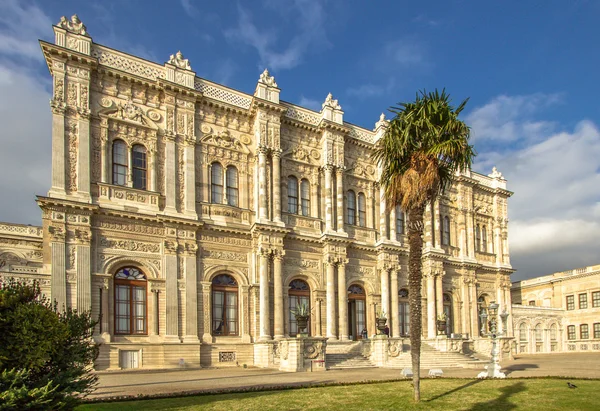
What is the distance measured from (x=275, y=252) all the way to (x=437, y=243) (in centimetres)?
1418

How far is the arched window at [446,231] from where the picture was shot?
38.3 meters

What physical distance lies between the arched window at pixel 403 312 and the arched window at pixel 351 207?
6.03 metres

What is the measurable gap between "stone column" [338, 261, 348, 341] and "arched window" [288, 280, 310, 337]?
194 centimetres

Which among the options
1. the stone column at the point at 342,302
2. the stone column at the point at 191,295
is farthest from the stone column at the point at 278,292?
the stone column at the point at 191,295

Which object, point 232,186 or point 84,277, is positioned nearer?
point 84,277

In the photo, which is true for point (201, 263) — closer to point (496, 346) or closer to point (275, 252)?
point (275, 252)

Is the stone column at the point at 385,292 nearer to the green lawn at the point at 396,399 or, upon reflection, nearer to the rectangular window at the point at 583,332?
the green lawn at the point at 396,399

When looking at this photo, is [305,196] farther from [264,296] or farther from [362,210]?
[264,296]

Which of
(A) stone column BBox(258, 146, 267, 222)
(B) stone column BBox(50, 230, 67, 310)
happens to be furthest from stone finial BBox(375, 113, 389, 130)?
(B) stone column BBox(50, 230, 67, 310)

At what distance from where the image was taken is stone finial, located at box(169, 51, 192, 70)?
27609mm

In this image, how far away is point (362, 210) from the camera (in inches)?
1324

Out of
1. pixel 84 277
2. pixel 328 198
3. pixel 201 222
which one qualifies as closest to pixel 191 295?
pixel 201 222

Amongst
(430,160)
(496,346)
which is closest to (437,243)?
(496,346)

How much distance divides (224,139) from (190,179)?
341 centimetres
